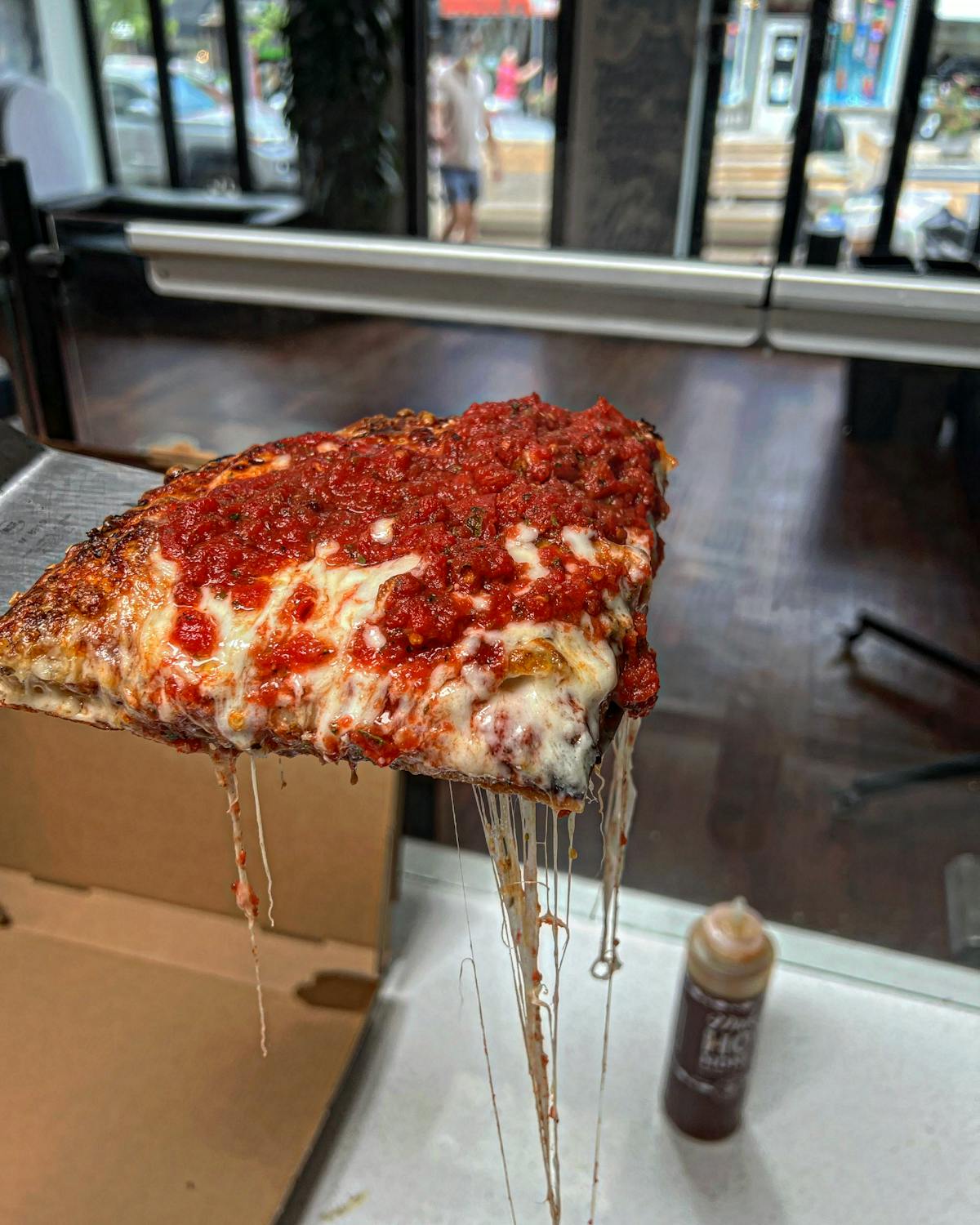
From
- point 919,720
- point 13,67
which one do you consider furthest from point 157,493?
point 13,67

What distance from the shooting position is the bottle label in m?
1.13

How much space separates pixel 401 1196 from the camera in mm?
1159

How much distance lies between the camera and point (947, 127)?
11.2 feet

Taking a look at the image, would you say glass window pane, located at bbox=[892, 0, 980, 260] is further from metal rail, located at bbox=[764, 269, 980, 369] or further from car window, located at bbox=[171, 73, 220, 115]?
car window, located at bbox=[171, 73, 220, 115]

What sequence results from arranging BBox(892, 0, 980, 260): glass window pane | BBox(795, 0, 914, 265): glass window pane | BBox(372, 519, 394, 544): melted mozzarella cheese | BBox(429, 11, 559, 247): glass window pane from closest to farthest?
BBox(372, 519, 394, 544): melted mozzarella cheese → BBox(892, 0, 980, 260): glass window pane → BBox(795, 0, 914, 265): glass window pane → BBox(429, 11, 559, 247): glass window pane

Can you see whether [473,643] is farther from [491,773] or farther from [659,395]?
[659,395]

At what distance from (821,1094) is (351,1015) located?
622 millimetres

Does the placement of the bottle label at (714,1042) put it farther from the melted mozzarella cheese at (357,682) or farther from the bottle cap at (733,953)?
the melted mozzarella cheese at (357,682)

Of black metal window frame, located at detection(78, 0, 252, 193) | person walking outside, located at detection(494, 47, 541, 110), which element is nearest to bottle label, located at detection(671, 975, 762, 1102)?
person walking outside, located at detection(494, 47, 541, 110)

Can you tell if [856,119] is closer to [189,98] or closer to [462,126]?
[462,126]

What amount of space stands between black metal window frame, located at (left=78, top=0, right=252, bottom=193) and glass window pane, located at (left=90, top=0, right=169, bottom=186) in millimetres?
30

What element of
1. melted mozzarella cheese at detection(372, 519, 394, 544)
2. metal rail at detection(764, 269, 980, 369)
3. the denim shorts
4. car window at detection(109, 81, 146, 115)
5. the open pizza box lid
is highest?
car window at detection(109, 81, 146, 115)

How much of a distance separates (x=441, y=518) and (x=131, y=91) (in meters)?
6.30

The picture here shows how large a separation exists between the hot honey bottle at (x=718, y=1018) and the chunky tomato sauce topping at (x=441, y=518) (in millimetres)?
513
